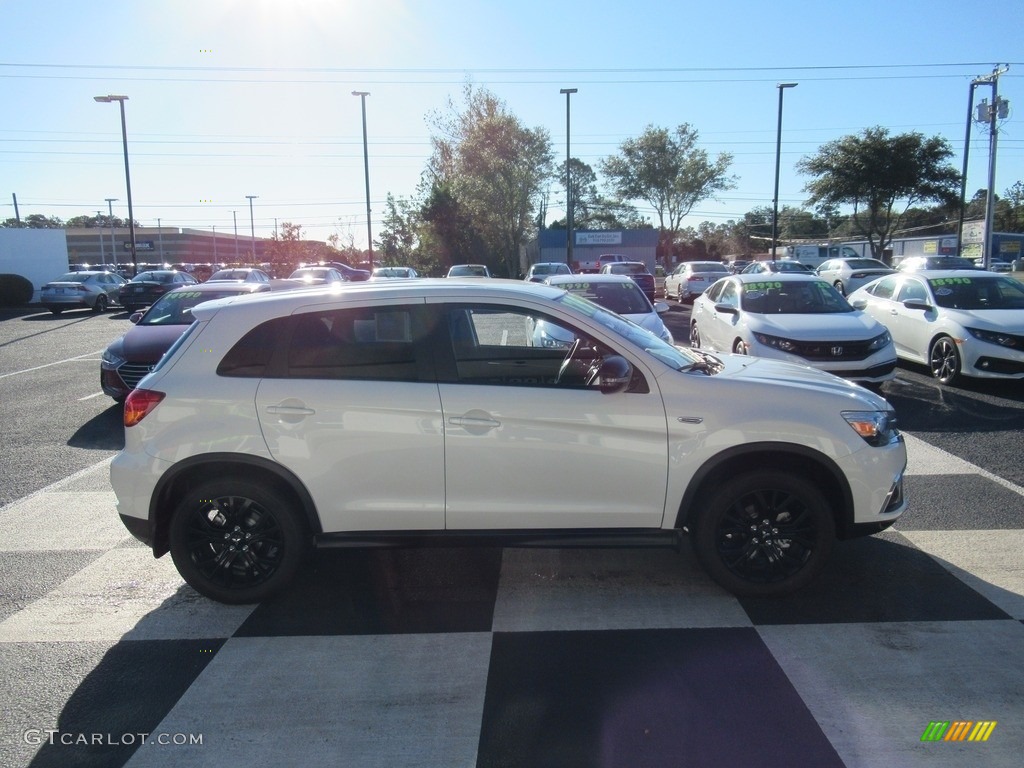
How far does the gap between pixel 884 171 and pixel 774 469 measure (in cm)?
3736

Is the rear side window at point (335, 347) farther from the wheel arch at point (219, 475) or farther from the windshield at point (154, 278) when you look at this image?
the windshield at point (154, 278)

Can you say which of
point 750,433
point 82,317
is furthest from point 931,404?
point 82,317

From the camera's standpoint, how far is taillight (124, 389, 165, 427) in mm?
4484

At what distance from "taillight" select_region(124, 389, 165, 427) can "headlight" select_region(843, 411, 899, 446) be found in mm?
3804

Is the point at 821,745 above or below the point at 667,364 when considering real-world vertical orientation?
below

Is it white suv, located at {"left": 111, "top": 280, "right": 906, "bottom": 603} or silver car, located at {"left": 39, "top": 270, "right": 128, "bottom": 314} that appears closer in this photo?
white suv, located at {"left": 111, "top": 280, "right": 906, "bottom": 603}

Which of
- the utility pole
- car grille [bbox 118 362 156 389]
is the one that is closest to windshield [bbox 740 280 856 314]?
car grille [bbox 118 362 156 389]

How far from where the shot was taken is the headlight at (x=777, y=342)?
9930mm

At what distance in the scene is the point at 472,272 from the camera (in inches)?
1174

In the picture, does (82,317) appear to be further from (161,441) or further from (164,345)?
(161,441)

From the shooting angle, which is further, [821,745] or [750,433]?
[750,433]

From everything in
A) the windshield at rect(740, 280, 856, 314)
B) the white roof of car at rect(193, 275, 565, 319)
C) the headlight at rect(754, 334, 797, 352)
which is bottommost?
the headlight at rect(754, 334, 797, 352)

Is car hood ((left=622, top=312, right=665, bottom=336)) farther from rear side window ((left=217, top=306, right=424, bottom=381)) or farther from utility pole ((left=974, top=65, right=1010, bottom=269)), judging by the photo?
utility pole ((left=974, top=65, right=1010, bottom=269))

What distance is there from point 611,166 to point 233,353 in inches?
2515
